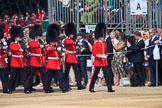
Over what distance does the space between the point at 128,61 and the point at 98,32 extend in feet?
6.73

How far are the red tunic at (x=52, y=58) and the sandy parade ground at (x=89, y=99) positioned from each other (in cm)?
67

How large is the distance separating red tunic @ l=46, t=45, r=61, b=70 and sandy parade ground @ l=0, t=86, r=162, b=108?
2.21ft

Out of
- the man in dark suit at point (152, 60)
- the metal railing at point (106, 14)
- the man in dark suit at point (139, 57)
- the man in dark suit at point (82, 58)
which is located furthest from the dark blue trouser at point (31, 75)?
the metal railing at point (106, 14)

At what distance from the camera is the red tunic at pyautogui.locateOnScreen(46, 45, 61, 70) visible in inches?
682

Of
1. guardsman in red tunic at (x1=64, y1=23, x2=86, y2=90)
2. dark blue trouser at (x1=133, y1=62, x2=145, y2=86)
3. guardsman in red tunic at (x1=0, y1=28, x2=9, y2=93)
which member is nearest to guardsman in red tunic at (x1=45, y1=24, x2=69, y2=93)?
guardsman in red tunic at (x1=64, y1=23, x2=86, y2=90)

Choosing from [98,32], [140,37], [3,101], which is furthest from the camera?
[140,37]

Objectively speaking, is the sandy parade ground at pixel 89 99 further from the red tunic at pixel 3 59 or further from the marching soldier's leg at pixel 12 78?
the red tunic at pixel 3 59

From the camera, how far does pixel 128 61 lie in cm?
1905

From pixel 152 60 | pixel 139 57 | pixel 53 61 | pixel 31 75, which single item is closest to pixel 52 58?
pixel 53 61

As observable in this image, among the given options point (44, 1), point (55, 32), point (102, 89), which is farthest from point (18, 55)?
point (44, 1)

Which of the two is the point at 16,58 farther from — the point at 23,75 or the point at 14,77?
the point at 23,75

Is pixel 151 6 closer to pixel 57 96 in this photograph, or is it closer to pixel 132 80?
pixel 132 80

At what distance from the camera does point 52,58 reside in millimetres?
17438

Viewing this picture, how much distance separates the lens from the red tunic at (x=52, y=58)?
1731 cm
